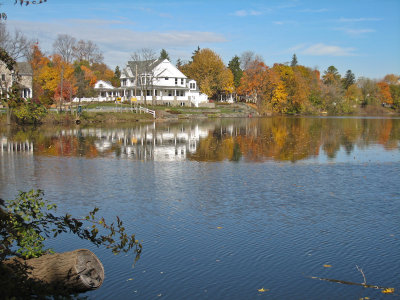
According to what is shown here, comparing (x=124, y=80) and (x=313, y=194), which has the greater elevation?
(x=124, y=80)

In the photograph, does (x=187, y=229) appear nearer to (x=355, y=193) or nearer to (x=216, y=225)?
(x=216, y=225)

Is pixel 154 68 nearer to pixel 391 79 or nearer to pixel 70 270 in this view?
pixel 70 270

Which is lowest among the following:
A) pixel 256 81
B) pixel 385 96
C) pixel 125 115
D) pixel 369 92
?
pixel 125 115

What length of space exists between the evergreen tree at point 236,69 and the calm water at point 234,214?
3904 inches

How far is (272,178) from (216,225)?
27.1 ft

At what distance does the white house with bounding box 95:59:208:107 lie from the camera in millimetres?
99500

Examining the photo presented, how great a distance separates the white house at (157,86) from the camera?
326 feet

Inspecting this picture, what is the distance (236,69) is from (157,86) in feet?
126

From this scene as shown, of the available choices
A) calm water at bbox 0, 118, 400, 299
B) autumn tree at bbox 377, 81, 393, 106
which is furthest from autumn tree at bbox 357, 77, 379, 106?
calm water at bbox 0, 118, 400, 299

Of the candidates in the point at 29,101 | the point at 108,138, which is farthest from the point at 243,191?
the point at 108,138

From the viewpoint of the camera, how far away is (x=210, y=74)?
119 meters

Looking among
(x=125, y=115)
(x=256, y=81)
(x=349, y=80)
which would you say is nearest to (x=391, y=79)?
(x=349, y=80)

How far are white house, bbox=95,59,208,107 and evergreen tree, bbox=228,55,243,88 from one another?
71.5 ft

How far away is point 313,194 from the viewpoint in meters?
18.0
